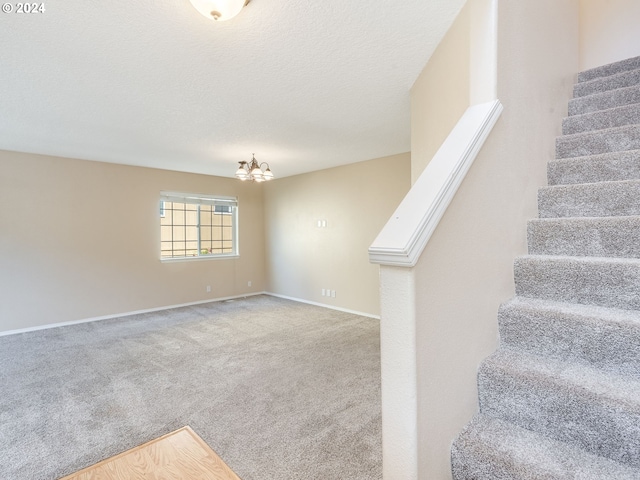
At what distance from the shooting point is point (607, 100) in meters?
2.01

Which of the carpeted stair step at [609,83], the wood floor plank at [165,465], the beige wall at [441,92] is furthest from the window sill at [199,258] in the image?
the carpeted stair step at [609,83]

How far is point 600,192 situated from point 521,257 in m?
0.52

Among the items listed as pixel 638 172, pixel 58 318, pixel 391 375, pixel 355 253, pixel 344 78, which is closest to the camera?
pixel 391 375

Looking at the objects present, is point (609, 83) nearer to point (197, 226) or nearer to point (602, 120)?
point (602, 120)

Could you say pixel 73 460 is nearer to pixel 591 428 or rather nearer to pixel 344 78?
pixel 591 428

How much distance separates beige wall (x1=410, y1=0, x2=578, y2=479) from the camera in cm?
91

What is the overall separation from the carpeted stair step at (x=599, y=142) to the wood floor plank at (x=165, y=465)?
2398 millimetres

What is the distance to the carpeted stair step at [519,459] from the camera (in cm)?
85

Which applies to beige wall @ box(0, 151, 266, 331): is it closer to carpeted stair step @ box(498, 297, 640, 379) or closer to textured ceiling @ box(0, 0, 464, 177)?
textured ceiling @ box(0, 0, 464, 177)

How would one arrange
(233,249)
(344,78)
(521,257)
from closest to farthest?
(521,257), (344,78), (233,249)

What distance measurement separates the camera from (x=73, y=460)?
5.96 feet

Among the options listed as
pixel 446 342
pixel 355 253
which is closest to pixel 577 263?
pixel 446 342

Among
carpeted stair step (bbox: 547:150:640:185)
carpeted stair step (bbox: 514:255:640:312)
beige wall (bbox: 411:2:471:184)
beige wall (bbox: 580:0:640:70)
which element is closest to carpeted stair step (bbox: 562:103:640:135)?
carpeted stair step (bbox: 547:150:640:185)

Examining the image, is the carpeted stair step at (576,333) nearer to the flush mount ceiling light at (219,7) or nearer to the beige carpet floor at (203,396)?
the beige carpet floor at (203,396)
